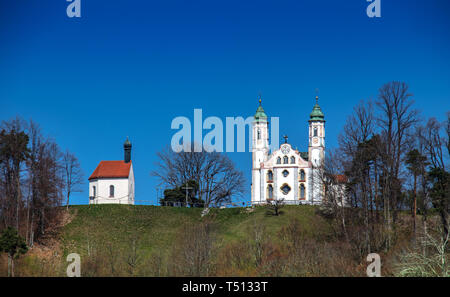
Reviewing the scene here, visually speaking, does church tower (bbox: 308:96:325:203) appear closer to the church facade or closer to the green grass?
the church facade

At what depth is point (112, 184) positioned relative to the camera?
7875 centimetres

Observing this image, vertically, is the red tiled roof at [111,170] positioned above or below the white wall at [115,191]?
above

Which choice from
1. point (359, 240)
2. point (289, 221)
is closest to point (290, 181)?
point (289, 221)

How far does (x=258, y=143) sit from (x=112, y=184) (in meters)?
19.1

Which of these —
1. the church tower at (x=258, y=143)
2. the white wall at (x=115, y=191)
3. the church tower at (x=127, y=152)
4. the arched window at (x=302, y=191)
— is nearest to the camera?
the white wall at (x=115, y=191)

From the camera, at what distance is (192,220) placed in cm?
6962

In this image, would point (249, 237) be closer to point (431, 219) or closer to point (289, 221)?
point (289, 221)

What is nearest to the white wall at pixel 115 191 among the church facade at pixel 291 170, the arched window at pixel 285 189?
the church facade at pixel 291 170

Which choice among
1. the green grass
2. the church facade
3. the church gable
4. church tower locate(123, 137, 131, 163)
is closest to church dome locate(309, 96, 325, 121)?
the church facade

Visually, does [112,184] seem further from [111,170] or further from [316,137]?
[316,137]

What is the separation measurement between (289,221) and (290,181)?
17698 millimetres

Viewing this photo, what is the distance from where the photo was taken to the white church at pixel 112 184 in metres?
78.5

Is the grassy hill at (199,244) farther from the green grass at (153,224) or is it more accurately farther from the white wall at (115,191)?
the white wall at (115,191)

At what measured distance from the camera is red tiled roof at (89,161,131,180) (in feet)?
259
